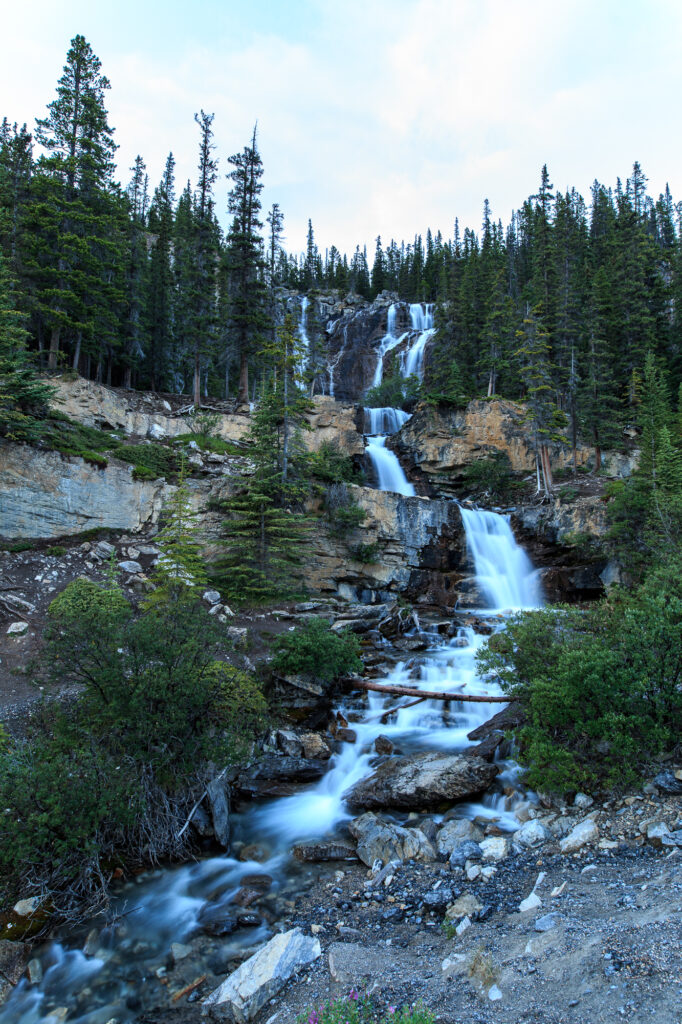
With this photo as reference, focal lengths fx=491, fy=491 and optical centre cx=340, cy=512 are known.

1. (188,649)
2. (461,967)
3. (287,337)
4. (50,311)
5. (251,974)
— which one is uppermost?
(50,311)

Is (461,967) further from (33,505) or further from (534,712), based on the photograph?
(33,505)

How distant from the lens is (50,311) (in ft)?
77.5

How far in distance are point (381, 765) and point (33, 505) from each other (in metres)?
14.4

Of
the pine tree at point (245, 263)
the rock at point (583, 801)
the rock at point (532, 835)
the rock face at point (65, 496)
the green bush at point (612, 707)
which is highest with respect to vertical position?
the pine tree at point (245, 263)

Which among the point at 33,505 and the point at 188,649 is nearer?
the point at 188,649

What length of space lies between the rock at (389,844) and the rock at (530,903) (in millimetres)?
2000

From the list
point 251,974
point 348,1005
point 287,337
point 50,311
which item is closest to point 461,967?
point 348,1005

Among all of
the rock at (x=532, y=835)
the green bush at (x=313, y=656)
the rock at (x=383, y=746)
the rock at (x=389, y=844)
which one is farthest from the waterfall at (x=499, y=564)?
the rock at (x=389, y=844)

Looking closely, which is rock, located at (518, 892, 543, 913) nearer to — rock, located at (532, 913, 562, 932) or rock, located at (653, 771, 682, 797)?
rock, located at (532, 913, 562, 932)

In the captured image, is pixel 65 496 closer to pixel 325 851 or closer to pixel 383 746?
pixel 383 746

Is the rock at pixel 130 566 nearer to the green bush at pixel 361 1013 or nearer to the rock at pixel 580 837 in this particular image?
the green bush at pixel 361 1013

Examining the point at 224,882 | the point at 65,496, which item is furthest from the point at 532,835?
the point at 65,496

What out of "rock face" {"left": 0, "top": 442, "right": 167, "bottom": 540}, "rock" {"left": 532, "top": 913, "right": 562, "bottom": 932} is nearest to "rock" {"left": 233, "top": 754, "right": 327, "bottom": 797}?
"rock" {"left": 532, "top": 913, "right": 562, "bottom": 932}

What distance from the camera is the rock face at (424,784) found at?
30.4 feet
